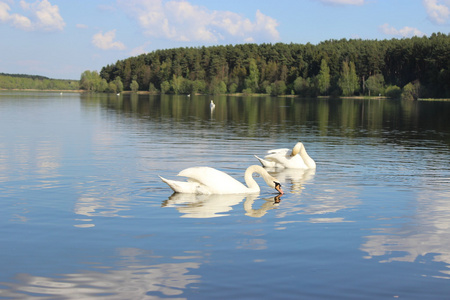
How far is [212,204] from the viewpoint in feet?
47.5

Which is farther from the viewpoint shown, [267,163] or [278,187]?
[267,163]

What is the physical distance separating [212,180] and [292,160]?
24.1 ft

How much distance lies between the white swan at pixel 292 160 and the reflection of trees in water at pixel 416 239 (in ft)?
24.3

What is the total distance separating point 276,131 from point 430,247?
99.1ft

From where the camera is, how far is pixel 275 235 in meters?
11.5

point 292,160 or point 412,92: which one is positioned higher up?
point 412,92

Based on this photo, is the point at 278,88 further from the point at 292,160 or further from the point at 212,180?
the point at 212,180

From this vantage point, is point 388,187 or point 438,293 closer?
point 438,293

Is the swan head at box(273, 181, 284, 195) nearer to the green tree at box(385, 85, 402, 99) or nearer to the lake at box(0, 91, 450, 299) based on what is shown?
the lake at box(0, 91, 450, 299)

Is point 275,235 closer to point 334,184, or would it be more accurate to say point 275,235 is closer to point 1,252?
point 1,252

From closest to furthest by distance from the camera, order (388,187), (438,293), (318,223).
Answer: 1. (438,293)
2. (318,223)
3. (388,187)

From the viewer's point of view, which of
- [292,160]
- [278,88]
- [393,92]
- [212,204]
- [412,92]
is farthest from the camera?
[278,88]

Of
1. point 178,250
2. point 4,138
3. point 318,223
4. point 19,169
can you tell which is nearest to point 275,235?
point 318,223

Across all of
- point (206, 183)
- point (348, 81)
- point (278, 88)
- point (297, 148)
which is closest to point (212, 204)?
point (206, 183)
